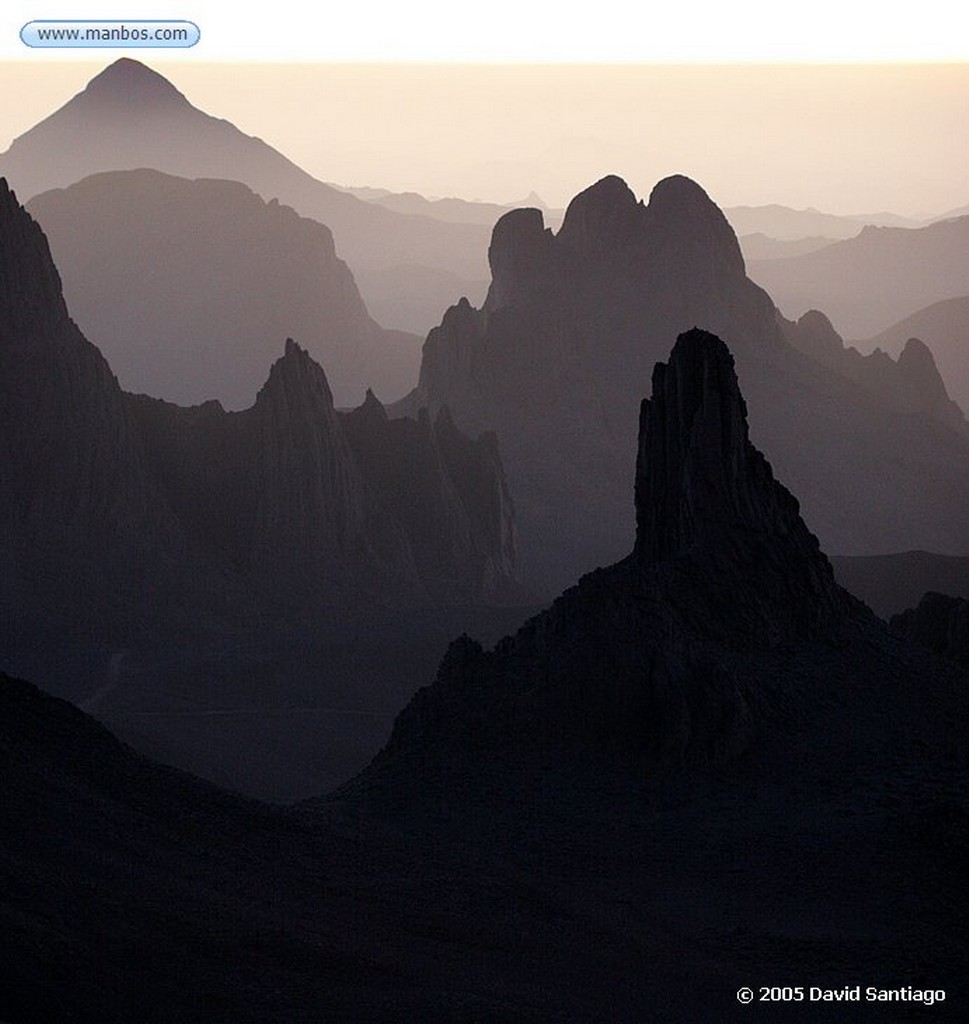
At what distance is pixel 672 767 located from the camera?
4472 centimetres

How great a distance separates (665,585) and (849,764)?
7.37 meters

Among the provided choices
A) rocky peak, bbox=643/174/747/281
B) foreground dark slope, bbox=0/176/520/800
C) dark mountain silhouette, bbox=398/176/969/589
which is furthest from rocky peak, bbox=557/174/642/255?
foreground dark slope, bbox=0/176/520/800

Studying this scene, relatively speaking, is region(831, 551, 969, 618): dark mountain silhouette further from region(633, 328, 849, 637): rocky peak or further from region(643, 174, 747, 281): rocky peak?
region(643, 174, 747, 281): rocky peak

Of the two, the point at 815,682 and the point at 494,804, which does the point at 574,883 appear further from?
the point at 815,682

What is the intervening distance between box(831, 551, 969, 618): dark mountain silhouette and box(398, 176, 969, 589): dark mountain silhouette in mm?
46517

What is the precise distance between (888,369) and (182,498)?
96.5 meters

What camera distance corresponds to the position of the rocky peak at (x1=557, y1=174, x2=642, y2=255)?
566 feet

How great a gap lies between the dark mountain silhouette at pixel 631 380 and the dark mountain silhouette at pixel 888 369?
185 cm

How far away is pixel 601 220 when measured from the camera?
17262 cm

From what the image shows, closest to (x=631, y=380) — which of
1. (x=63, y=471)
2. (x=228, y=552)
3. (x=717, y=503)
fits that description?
(x=228, y=552)

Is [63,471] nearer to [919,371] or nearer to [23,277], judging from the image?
[23,277]

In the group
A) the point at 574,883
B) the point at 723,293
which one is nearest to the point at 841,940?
the point at 574,883

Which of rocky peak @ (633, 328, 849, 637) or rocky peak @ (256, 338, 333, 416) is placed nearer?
rocky peak @ (633, 328, 849, 637)

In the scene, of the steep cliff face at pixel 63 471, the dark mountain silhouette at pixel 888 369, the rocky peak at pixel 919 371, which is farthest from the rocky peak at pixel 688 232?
the steep cliff face at pixel 63 471
